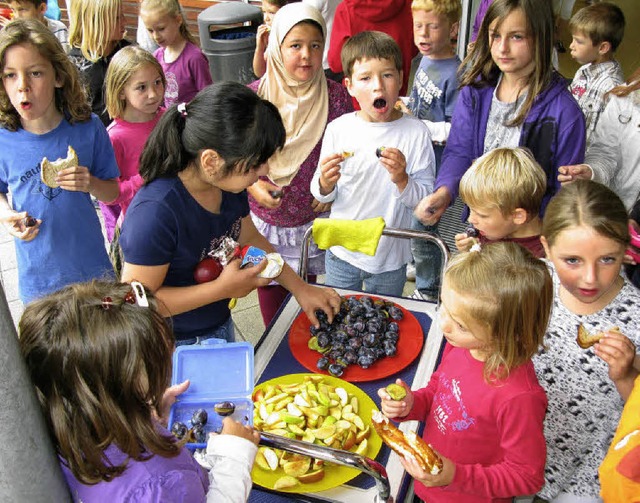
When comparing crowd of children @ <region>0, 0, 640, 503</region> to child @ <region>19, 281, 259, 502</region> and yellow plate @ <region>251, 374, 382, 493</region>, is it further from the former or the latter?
yellow plate @ <region>251, 374, 382, 493</region>

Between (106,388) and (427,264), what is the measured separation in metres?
2.51

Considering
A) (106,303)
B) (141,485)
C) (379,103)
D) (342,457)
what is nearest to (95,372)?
(106,303)

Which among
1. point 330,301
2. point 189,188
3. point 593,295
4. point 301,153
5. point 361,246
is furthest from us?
point 301,153

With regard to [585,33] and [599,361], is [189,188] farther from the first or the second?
[585,33]

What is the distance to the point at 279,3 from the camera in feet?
13.6

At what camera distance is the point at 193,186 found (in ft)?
6.49

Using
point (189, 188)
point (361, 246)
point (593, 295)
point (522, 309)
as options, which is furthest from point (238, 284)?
point (593, 295)

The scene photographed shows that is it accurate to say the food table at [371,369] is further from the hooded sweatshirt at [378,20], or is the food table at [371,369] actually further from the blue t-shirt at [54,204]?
the hooded sweatshirt at [378,20]

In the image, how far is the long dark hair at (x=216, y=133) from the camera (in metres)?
1.90

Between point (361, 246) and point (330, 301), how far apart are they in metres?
0.30

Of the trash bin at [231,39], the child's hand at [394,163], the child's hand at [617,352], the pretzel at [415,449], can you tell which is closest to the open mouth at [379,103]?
the child's hand at [394,163]

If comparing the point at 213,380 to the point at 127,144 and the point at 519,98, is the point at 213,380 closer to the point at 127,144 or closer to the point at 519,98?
the point at 519,98

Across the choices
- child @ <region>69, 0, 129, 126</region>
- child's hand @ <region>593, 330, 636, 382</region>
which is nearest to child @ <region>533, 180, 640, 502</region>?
child's hand @ <region>593, 330, 636, 382</region>

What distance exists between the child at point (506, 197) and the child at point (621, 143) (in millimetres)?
673
